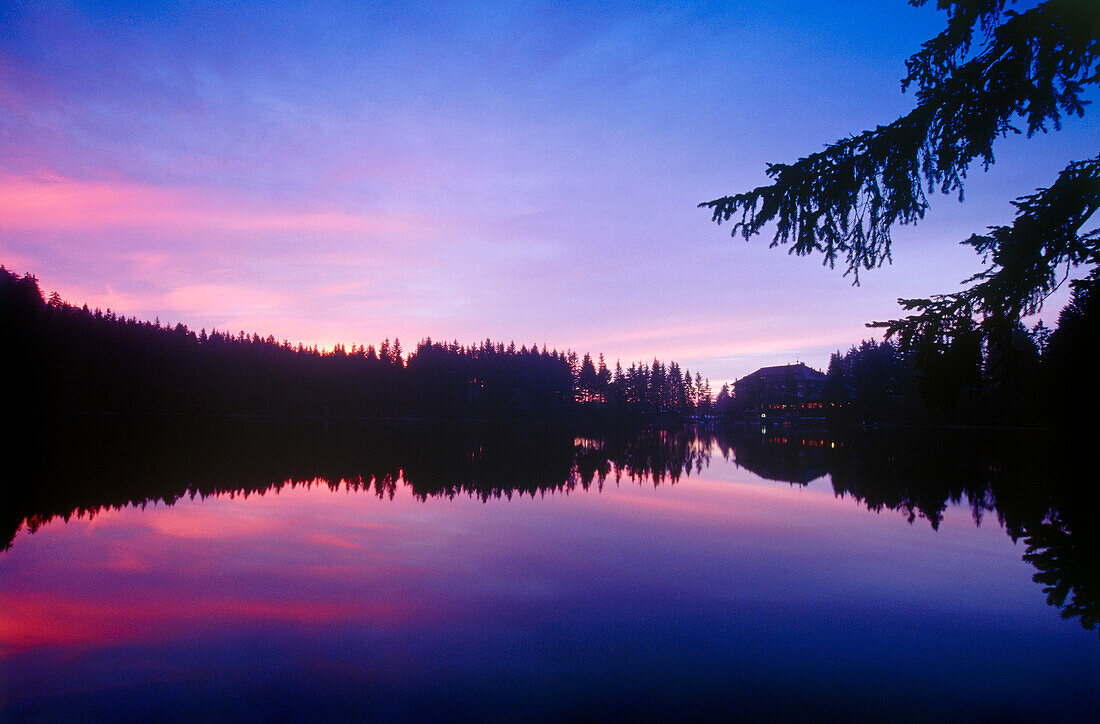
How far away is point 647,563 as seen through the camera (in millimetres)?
10180

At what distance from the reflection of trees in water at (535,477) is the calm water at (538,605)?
0.58 feet

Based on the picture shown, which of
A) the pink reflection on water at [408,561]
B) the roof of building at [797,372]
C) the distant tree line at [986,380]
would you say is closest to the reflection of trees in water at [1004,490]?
the pink reflection on water at [408,561]

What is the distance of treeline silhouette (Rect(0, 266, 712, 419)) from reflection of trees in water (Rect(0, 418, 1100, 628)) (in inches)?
2071

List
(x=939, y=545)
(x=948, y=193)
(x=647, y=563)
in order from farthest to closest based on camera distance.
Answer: (x=939, y=545) < (x=647, y=563) < (x=948, y=193)

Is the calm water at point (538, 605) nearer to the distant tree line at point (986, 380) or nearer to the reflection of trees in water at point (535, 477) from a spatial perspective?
the reflection of trees in water at point (535, 477)

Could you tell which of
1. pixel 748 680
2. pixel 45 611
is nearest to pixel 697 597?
pixel 748 680

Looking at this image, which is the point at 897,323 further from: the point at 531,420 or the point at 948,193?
the point at 531,420

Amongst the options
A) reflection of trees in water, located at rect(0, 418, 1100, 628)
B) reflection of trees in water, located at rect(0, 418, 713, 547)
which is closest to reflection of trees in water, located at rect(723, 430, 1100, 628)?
reflection of trees in water, located at rect(0, 418, 1100, 628)

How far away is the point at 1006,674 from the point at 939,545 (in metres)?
6.66

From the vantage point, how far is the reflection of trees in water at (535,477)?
12.5 m

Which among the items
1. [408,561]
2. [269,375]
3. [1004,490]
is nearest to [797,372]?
[269,375]

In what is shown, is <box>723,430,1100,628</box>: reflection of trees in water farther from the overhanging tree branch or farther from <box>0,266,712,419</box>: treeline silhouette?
<box>0,266,712,419</box>: treeline silhouette

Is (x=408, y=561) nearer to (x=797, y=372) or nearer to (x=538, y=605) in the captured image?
(x=538, y=605)

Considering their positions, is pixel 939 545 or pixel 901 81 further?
pixel 939 545
